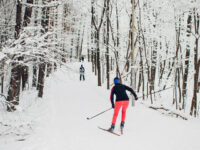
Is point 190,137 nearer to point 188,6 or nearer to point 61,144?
point 61,144

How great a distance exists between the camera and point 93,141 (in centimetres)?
511

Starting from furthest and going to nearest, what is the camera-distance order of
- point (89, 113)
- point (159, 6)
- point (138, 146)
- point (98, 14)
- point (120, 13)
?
1. point (98, 14)
2. point (120, 13)
3. point (159, 6)
4. point (89, 113)
5. point (138, 146)

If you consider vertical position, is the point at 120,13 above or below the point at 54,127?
above

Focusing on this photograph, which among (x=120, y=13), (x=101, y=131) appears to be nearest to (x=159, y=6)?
(x=120, y=13)

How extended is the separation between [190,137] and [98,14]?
60.0 feet

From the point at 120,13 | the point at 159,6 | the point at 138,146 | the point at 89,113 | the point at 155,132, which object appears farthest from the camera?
the point at 120,13

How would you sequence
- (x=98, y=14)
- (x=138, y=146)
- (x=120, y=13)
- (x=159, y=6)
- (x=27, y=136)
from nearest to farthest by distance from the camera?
(x=138, y=146), (x=27, y=136), (x=159, y=6), (x=120, y=13), (x=98, y=14)

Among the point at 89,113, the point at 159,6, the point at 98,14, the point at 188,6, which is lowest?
the point at 89,113

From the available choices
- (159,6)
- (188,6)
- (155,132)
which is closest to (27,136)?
(155,132)

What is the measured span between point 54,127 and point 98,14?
17.4 meters

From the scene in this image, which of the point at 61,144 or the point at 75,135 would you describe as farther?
the point at 75,135

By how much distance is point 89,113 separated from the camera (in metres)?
8.40

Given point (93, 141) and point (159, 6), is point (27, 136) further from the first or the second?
point (159, 6)

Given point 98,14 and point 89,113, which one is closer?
point 89,113
